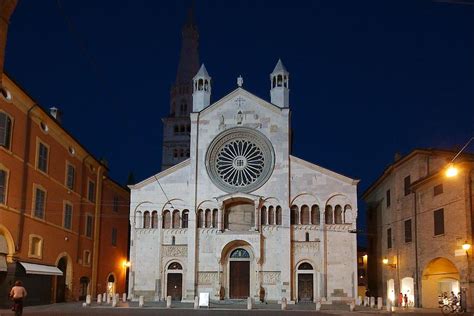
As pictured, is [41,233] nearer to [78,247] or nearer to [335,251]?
[78,247]

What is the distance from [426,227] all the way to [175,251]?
18272 mm

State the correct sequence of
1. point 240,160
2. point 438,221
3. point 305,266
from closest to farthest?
1. point 438,221
2. point 305,266
3. point 240,160

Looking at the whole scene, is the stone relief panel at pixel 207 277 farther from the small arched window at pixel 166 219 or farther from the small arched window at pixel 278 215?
the small arched window at pixel 278 215

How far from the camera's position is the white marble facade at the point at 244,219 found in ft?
146

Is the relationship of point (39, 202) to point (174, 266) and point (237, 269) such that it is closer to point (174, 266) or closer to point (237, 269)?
point (174, 266)

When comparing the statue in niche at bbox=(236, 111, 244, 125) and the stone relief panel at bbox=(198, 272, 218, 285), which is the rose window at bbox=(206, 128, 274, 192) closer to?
the statue in niche at bbox=(236, 111, 244, 125)

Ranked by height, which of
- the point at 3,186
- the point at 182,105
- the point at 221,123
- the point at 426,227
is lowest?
the point at 426,227

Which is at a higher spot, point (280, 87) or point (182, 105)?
point (182, 105)

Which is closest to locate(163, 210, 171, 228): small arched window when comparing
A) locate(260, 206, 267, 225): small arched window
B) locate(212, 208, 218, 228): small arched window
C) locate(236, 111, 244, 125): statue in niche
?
locate(212, 208, 218, 228): small arched window

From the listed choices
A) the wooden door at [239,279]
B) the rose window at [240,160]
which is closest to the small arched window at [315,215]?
the rose window at [240,160]

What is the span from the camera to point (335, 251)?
Answer: 4434 cm

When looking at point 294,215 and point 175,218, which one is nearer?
point 294,215

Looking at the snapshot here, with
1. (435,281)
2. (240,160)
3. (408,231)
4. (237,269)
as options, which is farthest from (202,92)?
(435,281)

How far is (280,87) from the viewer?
49.0 m
